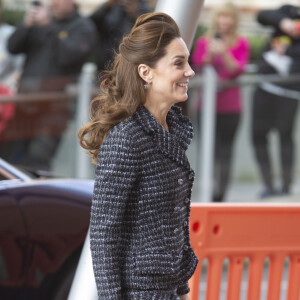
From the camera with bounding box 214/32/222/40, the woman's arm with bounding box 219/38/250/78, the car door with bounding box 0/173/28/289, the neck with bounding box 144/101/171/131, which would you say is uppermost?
the camera with bounding box 214/32/222/40

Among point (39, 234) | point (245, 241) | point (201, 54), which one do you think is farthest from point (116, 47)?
point (245, 241)

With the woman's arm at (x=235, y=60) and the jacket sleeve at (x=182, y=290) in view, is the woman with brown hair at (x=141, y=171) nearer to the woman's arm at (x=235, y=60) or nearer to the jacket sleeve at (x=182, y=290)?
the jacket sleeve at (x=182, y=290)

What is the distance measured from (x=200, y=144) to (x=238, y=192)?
0.63 meters

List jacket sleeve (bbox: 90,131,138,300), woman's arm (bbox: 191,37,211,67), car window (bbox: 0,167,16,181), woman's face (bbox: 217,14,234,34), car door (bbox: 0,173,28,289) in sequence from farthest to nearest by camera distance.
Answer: woman's arm (bbox: 191,37,211,67) < woman's face (bbox: 217,14,234,34) < car window (bbox: 0,167,16,181) < car door (bbox: 0,173,28,289) < jacket sleeve (bbox: 90,131,138,300)

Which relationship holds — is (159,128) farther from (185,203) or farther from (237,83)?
(237,83)

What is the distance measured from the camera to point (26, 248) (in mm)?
3818

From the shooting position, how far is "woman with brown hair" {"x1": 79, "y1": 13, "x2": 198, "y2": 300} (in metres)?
2.28

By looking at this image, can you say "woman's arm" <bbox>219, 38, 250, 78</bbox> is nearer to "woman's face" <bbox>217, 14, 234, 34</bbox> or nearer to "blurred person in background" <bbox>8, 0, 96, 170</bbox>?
"woman's face" <bbox>217, 14, 234, 34</bbox>

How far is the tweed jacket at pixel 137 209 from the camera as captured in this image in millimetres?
2275

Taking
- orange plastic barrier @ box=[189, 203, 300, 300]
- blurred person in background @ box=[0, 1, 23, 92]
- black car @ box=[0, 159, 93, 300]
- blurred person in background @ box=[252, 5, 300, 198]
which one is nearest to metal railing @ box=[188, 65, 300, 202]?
A: blurred person in background @ box=[252, 5, 300, 198]

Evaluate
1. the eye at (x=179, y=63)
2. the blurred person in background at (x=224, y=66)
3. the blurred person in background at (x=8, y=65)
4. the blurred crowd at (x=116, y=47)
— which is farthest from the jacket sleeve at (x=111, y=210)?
the blurred person in background at (x=8, y=65)

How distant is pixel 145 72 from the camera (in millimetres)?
2371

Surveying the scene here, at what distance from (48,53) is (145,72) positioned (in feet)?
15.8

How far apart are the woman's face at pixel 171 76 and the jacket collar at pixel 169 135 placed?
7 cm
